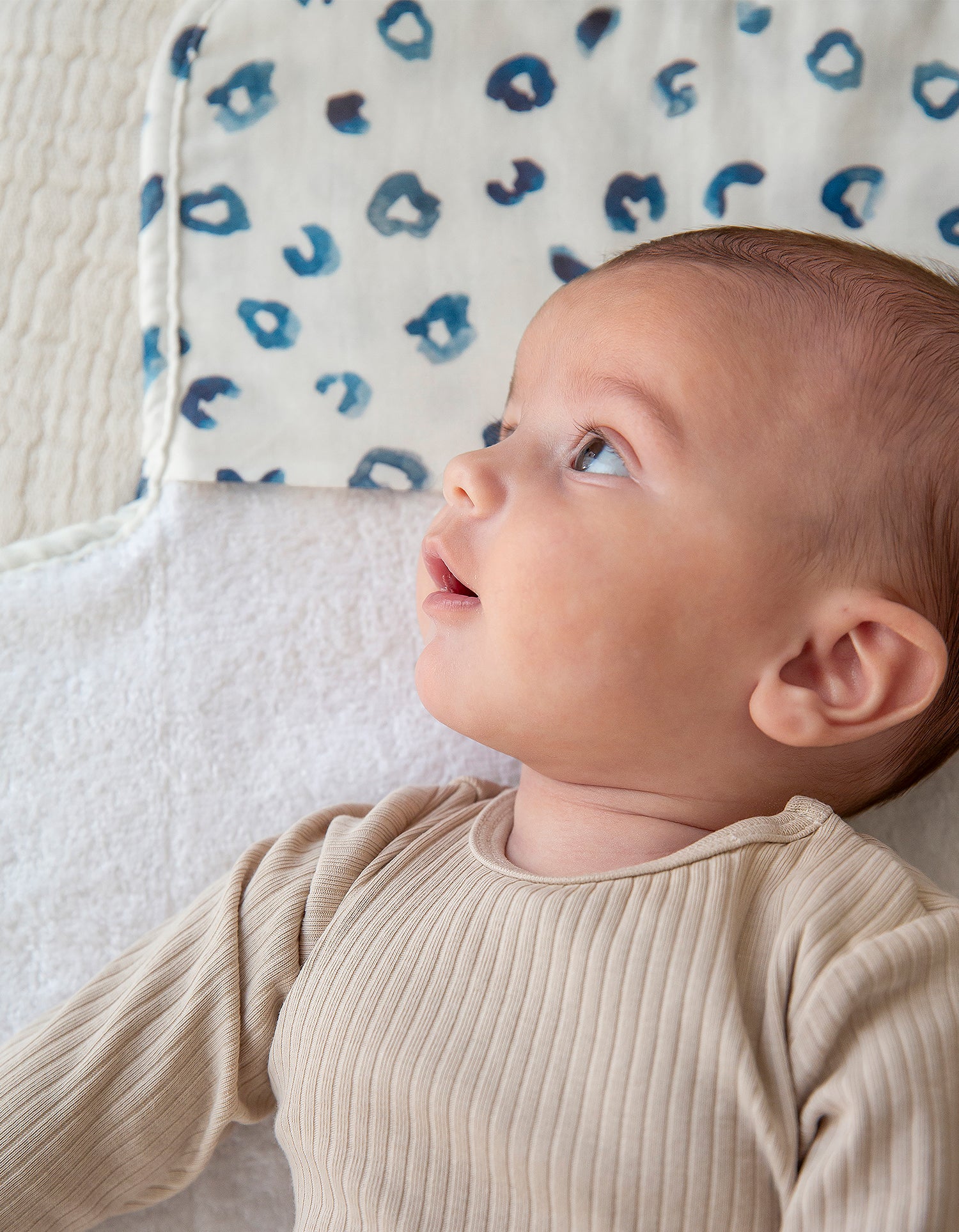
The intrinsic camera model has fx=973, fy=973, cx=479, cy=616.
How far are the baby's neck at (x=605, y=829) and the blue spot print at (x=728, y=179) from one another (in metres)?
0.77

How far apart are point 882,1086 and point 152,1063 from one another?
623mm

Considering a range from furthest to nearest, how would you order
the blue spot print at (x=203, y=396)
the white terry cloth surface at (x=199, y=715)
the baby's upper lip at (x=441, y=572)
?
the blue spot print at (x=203, y=396) < the white terry cloth surface at (x=199, y=715) < the baby's upper lip at (x=441, y=572)

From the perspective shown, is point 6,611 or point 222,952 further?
point 6,611

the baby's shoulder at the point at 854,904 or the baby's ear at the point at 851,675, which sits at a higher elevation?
the baby's ear at the point at 851,675

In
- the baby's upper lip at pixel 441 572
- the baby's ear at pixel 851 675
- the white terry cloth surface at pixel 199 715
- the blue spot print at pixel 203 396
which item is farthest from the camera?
the blue spot print at pixel 203 396

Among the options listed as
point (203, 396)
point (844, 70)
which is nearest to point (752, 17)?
point (844, 70)

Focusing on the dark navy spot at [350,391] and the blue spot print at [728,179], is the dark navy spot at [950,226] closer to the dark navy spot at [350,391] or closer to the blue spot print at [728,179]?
the blue spot print at [728,179]

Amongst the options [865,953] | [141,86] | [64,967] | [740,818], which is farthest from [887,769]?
[141,86]

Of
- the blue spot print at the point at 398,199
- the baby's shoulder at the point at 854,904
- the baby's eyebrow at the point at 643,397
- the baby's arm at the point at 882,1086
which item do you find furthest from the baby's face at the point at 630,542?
the blue spot print at the point at 398,199

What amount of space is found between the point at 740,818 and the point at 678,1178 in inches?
12.8

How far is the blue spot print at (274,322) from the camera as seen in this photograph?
1.21m

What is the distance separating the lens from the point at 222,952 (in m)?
0.93

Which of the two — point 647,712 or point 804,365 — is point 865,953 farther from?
point 804,365

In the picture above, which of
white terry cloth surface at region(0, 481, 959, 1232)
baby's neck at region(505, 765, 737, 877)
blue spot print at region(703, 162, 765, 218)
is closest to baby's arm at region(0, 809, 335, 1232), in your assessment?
white terry cloth surface at region(0, 481, 959, 1232)
